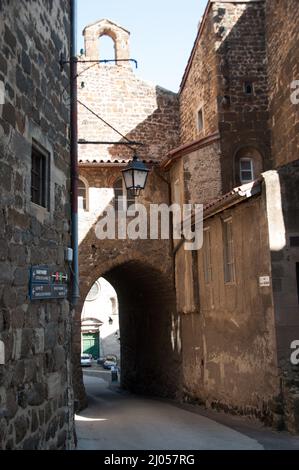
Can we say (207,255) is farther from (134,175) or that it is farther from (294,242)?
(134,175)

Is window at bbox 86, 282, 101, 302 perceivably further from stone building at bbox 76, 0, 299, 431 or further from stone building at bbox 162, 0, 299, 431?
stone building at bbox 162, 0, 299, 431

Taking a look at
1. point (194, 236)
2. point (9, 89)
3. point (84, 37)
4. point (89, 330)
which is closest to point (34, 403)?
point (9, 89)

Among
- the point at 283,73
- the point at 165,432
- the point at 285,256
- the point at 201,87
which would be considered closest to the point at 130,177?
A: the point at 285,256

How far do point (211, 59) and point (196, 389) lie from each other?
350 inches

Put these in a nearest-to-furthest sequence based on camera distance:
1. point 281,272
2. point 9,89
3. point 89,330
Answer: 1. point 9,89
2. point 281,272
3. point 89,330

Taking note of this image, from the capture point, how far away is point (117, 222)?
1374 centimetres

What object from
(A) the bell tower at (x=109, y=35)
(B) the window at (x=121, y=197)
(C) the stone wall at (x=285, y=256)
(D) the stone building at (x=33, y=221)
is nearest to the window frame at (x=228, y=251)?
(C) the stone wall at (x=285, y=256)

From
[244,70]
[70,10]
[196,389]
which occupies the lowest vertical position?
[196,389]

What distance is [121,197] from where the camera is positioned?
13.9 meters

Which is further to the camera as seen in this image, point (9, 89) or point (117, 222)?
point (117, 222)

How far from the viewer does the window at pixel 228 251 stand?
10539 millimetres

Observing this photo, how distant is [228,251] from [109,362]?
2187 centimetres
